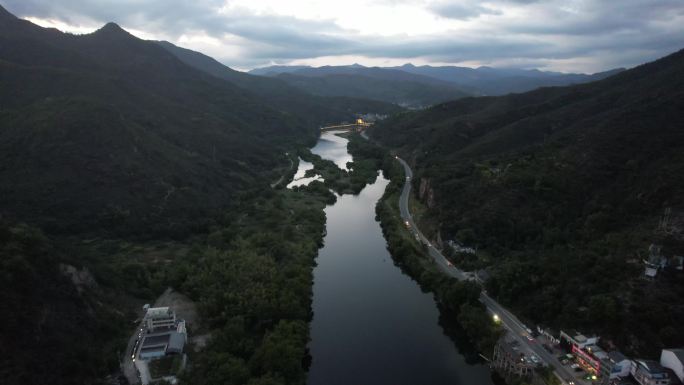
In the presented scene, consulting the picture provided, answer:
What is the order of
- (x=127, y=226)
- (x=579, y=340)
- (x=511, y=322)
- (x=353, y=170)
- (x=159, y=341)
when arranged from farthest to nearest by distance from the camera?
(x=353, y=170) → (x=127, y=226) → (x=511, y=322) → (x=159, y=341) → (x=579, y=340)

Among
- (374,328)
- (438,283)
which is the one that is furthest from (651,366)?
(374,328)

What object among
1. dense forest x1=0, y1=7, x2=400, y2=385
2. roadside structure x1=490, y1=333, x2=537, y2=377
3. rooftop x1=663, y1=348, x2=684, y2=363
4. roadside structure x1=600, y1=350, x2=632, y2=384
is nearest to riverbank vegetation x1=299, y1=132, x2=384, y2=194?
dense forest x1=0, y1=7, x2=400, y2=385

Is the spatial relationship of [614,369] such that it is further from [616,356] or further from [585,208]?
[585,208]

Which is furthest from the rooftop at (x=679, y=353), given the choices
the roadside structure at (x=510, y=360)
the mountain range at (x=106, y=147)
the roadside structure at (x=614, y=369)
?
the mountain range at (x=106, y=147)

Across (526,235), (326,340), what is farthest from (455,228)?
(326,340)

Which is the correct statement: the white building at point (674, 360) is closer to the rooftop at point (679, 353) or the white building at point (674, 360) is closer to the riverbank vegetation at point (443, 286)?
the rooftop at point (679, 353)
